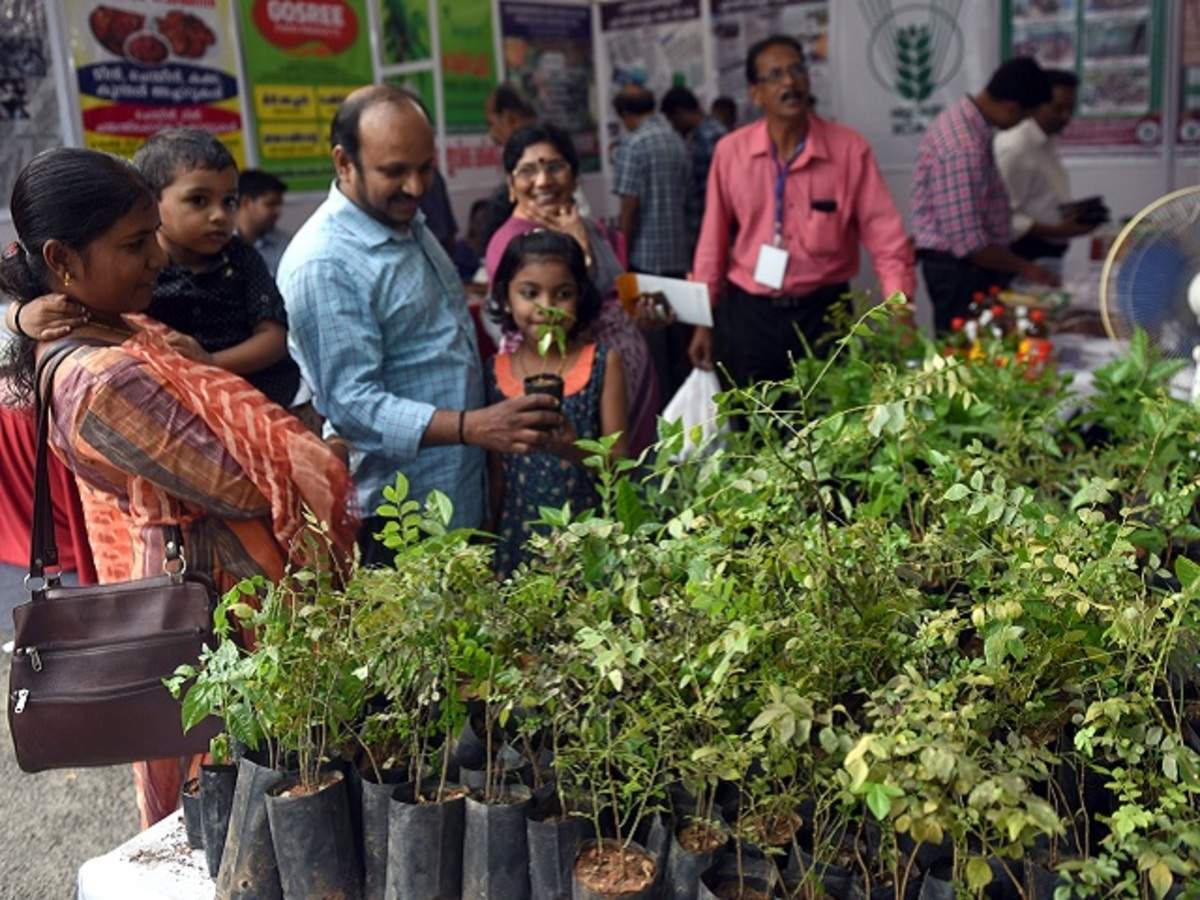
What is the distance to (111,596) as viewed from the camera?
5.65 feet

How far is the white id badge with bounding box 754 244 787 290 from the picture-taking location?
12.9ft

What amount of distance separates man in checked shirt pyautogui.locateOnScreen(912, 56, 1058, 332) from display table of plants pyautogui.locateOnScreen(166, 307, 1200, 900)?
9.81ft

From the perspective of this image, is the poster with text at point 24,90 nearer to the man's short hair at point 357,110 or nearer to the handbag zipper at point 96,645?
the man's short hair at point 357,110

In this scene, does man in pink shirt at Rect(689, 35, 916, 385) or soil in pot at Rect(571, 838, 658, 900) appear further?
man in pink shirt at Rect(689, 35, 916, 385)

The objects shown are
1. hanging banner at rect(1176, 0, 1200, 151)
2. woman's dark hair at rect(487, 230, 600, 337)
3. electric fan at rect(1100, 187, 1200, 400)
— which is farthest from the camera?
hanging banner at rect(1176, 0, 1200, 151)

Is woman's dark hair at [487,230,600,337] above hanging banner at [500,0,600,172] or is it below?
below

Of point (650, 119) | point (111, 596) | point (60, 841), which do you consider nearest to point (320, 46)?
point (650, 119)

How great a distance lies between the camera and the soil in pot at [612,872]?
120 cm

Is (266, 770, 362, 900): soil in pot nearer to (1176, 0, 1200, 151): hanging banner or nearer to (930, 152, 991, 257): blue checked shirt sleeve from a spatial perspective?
(930, 152, 991, 257): blue checked shirt sleeve

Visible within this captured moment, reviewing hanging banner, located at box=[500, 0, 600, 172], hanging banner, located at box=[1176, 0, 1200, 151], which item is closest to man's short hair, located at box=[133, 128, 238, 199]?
hanging banner, located at box=[500, 0, 600, 172]

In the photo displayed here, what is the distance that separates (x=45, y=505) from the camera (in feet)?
5.87

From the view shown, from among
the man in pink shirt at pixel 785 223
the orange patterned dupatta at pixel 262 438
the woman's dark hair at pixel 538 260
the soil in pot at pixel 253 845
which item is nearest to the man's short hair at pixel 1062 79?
the man in pink shirt at pixel 785 223

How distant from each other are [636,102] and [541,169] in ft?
11.7

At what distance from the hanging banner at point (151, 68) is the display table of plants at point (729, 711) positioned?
359 centimetres
